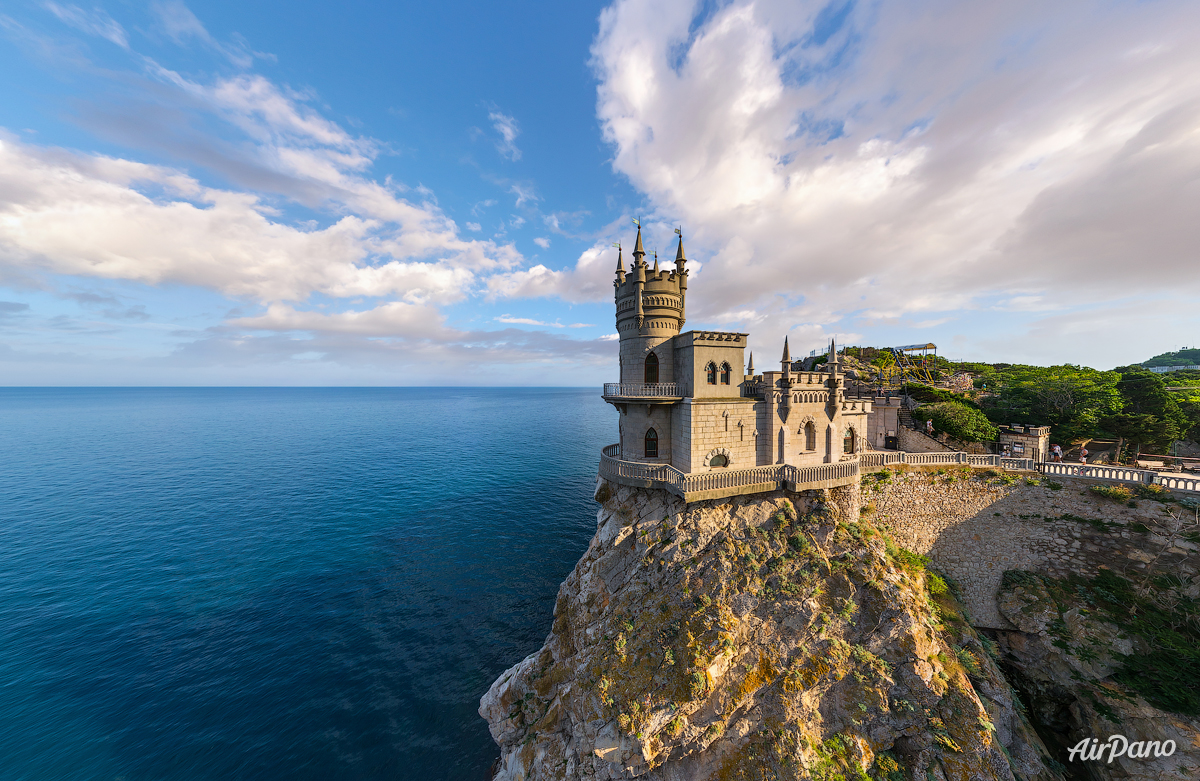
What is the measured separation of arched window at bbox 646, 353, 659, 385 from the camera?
89.9 feet

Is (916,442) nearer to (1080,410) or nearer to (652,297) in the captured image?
(1080,410)

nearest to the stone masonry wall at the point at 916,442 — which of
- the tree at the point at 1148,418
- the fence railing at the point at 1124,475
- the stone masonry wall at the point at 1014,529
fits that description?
the fence railing at the point at 1124,475

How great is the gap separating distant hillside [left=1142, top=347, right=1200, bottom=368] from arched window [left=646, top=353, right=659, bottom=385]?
7366 inches

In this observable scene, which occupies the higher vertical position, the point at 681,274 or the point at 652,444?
the point at 681,274

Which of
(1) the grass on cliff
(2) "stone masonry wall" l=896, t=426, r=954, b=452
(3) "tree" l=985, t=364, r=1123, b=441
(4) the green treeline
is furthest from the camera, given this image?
(2) "stone masonry wall" l=896, t=426, r=954, b=452

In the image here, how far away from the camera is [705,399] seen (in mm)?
25125

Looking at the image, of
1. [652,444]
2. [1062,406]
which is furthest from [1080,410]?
[652,444]

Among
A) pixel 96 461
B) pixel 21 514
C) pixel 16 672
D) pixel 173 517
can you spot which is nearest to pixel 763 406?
pixel 16 672

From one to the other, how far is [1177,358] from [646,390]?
20913 cm

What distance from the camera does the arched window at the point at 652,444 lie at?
89.7 ft

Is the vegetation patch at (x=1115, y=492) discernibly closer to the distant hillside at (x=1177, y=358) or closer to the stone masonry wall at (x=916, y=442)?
the stone masonry wall at (x=916, y=442)

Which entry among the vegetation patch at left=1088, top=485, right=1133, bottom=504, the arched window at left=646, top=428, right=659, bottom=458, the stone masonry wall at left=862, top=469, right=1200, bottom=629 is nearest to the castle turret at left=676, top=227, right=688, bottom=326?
the arched window at left=646, top=428, right=659, bottom=458

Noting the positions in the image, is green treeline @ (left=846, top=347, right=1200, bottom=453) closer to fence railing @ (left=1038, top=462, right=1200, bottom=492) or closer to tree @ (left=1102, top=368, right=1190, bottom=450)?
tree @ (left=1102, top=368, right=1190, bottom=450)

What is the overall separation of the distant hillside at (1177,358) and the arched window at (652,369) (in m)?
187
